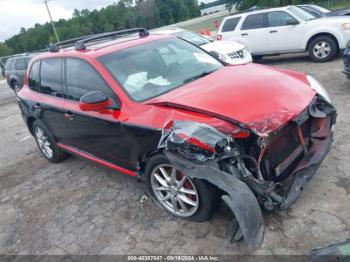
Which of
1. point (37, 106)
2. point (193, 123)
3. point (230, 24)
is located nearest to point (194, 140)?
point (193, 123)

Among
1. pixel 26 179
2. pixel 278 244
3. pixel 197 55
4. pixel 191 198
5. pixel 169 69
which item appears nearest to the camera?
pixel 278 244

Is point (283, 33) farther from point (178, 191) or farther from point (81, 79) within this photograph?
point (178, 191)

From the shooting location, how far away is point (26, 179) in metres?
5.25

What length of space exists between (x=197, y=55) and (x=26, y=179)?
3.35 meters

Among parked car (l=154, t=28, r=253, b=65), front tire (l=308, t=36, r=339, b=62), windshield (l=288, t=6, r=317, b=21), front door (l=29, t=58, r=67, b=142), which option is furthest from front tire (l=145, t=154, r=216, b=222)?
windshield (l=288, t=6, r=317, b=21)

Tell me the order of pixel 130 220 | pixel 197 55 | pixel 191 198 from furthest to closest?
pixel 197 55 < pixel 130 220 < pixel 191 198

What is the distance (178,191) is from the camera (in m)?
3.29

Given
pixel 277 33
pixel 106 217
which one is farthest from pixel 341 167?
pixel 277 33

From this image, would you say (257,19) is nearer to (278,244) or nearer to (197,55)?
(197,55)

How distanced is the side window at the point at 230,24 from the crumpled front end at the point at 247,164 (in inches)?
304

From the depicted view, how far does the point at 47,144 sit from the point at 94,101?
7.67ft

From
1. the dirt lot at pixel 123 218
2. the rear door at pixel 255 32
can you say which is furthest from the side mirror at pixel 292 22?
the dirt lot at pixel 123 218

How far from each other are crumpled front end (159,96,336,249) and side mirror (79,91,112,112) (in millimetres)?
900

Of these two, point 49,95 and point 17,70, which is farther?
point 17,70
